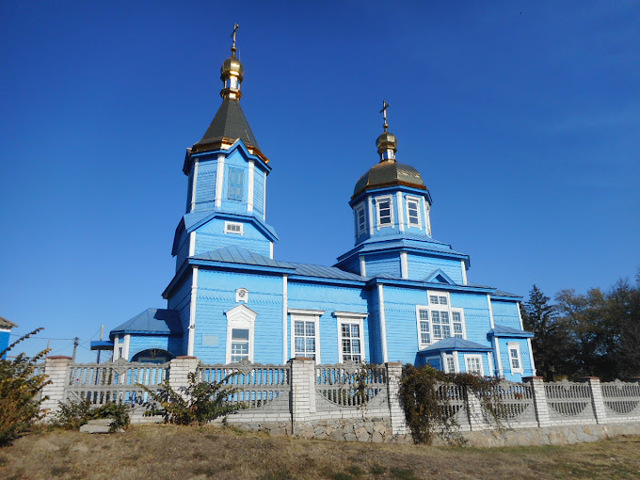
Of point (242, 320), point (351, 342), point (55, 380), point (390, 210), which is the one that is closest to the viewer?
point (55, 380)

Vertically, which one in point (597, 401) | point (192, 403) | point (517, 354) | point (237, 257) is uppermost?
point (237, 257)

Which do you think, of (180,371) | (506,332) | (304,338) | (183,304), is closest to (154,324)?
(183,304)

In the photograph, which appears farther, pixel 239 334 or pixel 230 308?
pixel 230 308

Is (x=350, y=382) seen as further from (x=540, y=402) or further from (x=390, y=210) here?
(x=390, y=210)

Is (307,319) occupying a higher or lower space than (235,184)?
lower

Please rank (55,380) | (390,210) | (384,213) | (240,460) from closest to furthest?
(240,460) < (55,380) < (390,210) < (384,213)

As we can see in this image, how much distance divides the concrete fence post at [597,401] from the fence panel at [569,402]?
11 centimetres

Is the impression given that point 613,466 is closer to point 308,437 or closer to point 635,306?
point 308,437

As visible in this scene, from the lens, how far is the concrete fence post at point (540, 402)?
1488 centimetres

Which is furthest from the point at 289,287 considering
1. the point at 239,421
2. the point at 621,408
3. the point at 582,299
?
the point at 582,299

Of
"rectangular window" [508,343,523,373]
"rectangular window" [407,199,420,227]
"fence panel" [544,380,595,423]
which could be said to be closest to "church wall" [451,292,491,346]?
"rectangular window" [508,343,523,373]

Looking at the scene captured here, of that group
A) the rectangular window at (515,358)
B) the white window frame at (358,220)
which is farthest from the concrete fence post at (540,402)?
the white window frame at (358,220)

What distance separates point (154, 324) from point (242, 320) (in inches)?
127

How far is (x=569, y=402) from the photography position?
15859mm
